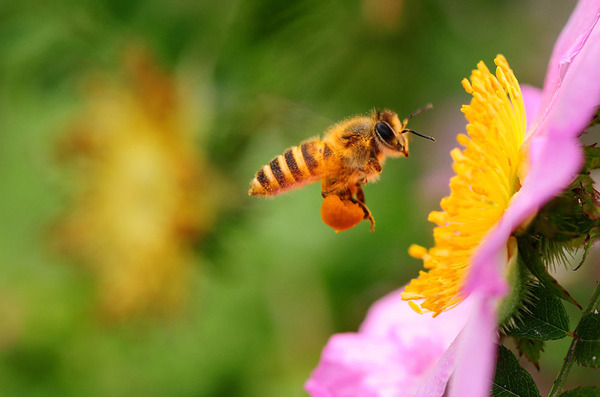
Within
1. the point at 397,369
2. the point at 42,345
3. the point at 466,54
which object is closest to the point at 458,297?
the point at 397,369

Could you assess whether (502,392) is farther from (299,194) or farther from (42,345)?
(42,345)

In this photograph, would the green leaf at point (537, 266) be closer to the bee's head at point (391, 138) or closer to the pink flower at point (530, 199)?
the pink flower at point (530, 199)

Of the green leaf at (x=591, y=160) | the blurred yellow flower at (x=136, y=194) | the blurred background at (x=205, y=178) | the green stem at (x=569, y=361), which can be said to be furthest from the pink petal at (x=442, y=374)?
the blurred yellow flower at (x=136, y=194)

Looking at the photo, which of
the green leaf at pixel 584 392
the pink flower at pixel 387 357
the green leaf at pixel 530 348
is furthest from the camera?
the pink flower at pixel 387 357

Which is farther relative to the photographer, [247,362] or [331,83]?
[247,362]

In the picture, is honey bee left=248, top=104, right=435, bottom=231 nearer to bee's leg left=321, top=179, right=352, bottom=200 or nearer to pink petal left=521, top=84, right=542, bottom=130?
bee's leg left=321, top=179, right=352, bottom=200

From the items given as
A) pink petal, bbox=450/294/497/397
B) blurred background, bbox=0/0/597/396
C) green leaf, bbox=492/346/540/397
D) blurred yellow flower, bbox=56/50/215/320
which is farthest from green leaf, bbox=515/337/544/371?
blurred yellow flower, bbox=56/50/215/320

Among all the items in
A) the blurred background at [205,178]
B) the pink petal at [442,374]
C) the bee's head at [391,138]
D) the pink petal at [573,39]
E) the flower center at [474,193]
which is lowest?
the pink petal at [442,374]
